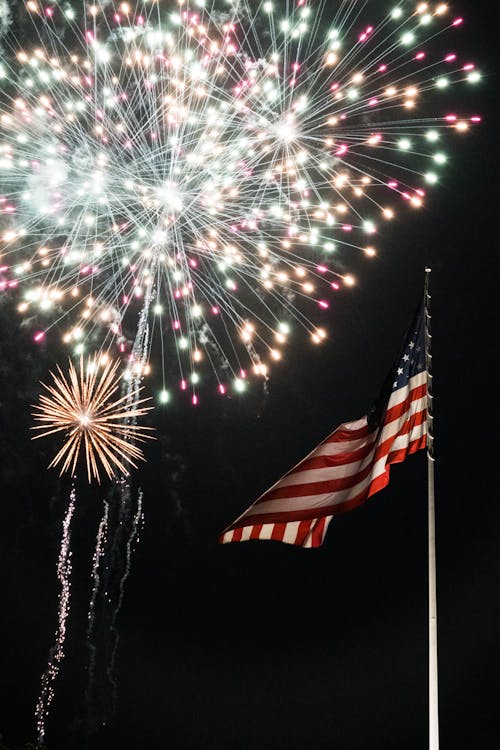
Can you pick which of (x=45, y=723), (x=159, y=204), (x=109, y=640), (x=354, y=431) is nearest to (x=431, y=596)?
(x=354, y=431)

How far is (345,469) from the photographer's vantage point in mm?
11086

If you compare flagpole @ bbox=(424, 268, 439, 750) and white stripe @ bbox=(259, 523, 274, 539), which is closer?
flagpole @ bbox=(424, 268, 439, 750)

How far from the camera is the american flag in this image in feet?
35.7

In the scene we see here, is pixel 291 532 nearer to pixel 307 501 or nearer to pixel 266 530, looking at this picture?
pixel 266 530

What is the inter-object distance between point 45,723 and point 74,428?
Result: 29441 millimetres

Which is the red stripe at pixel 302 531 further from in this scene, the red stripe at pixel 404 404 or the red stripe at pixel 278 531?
the red stripe at pixel 404 404

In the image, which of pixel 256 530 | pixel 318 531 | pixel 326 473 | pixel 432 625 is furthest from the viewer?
pixel 318 531

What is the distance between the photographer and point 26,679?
40344mm

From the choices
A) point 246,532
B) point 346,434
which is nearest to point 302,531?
point 246,532

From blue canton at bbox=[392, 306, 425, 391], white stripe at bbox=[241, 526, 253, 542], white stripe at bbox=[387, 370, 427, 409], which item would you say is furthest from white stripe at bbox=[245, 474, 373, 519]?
blue canton at bbox=[392, 306, 425, 391]

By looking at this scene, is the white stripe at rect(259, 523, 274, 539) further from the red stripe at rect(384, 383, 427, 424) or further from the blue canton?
the blue canton

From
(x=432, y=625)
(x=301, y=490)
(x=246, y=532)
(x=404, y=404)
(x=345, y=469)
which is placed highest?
(x=404, y=404)

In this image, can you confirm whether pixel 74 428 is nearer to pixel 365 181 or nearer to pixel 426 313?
pixel 365 181

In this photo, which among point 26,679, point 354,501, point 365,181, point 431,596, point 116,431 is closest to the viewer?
point 431,596
